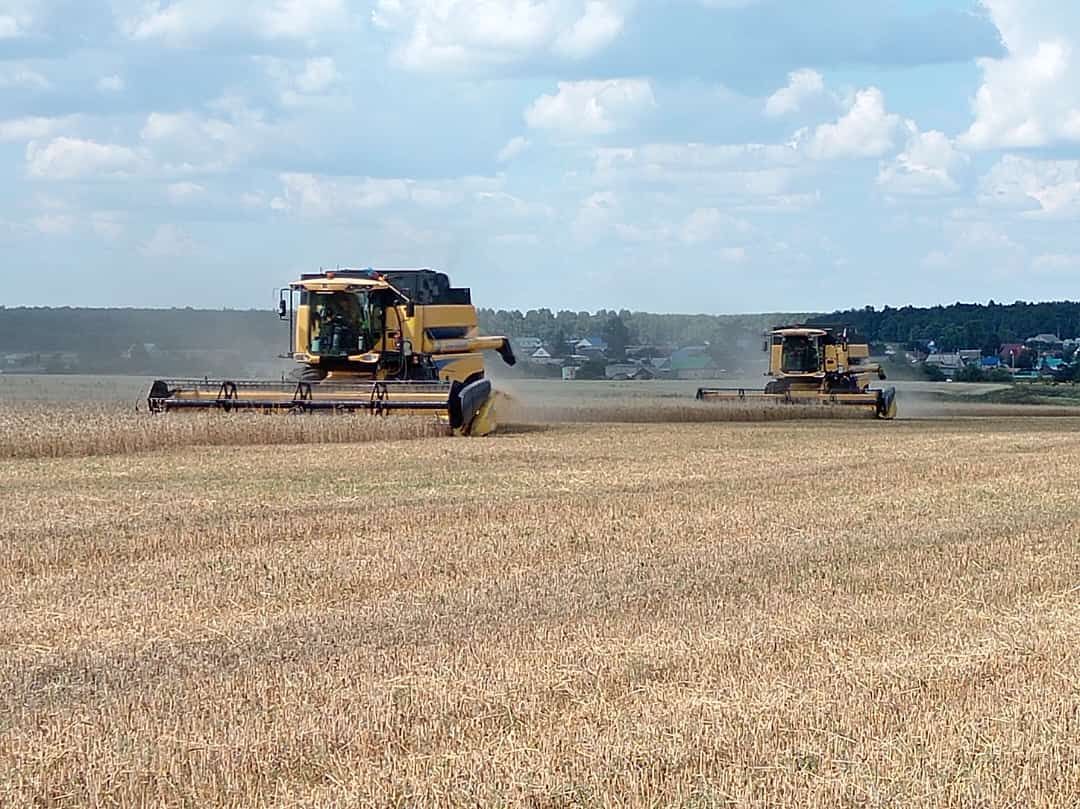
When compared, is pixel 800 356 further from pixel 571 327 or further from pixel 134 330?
pixel 571 327

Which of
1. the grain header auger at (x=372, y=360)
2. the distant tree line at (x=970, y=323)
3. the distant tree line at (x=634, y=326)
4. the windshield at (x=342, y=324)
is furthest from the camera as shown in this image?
the distant tree line at (x=970, y=323)

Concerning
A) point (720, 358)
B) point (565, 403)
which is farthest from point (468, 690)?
point (720, 358)

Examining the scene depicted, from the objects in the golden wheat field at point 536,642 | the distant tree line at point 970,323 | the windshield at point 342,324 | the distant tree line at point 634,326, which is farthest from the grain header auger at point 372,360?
the distant tree line at point 970,323

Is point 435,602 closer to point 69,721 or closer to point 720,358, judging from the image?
point 69,721

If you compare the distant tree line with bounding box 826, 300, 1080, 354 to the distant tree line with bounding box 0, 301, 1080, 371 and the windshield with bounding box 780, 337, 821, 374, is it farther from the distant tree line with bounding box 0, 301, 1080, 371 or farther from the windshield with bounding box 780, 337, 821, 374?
the windshield with bounding box 780, 337, 821, 374

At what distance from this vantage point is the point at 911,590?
866cm

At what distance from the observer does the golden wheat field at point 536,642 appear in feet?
16.4

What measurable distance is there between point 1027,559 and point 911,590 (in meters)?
1.56

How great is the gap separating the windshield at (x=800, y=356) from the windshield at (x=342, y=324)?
14.6m

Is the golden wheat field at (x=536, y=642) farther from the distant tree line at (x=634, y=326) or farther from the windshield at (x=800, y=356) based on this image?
the distant tree line at (x=634, y=326)

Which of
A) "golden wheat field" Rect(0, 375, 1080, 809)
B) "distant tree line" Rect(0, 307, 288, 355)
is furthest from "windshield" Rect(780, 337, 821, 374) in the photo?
"golden wheat field" Rect(0, 375, 1080, 809)

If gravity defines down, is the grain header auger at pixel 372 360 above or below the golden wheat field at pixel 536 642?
above

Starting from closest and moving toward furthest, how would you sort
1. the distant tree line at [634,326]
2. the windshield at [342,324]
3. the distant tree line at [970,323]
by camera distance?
Result: 1. the windshield at [342,324]
2. the distant tree line at [634,326]
3. the distant tree line at [970,323]

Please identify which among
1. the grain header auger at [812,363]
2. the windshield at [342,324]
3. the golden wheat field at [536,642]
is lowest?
the golden wheat field at [536,642]
